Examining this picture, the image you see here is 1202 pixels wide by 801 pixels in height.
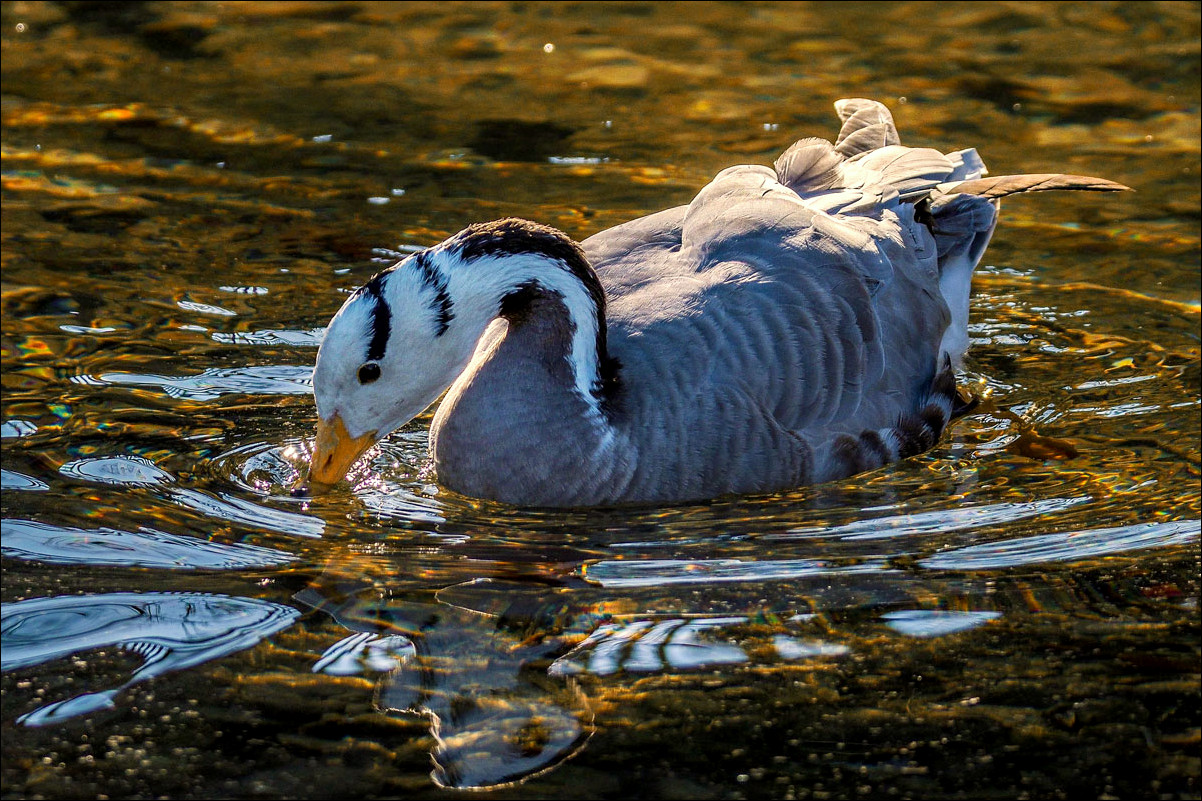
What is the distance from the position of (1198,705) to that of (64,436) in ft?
15.8

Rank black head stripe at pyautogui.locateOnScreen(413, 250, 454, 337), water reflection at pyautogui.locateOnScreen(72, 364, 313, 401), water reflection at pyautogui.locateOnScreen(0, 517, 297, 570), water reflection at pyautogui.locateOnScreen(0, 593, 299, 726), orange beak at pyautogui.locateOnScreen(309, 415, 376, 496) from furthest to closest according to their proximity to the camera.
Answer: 1. water reflection at pyautogui.locateOnScreen(72, 364, 313, 401)
2. orange beak at pyautogui.locateOnScreen(309, 415, 376, 496)
3. black head stripe at pyautogui.locateOnScreen(413, 250, 454, 337)
4. water reflection at pyautogui.locateOnScreen(0, 517, 297, 570)
5. water reflection at pyautogui.locateOnScreen(0, 593, 299, 726)

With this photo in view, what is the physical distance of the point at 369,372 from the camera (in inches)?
238

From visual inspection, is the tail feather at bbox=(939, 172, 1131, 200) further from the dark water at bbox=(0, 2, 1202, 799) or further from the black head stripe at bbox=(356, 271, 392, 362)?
the black head stripe at bbox=(356, 271, 392, 362)

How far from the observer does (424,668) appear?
A: 4.86 m

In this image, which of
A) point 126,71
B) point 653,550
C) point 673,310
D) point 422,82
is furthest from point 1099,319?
point 126,71

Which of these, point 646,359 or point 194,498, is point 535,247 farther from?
point 194,498

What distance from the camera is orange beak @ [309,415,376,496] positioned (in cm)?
620

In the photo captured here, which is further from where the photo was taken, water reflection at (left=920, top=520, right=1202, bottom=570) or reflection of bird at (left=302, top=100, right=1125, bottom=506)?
reflection of bird at (left=302, top=100, right=1125, bottom=506)

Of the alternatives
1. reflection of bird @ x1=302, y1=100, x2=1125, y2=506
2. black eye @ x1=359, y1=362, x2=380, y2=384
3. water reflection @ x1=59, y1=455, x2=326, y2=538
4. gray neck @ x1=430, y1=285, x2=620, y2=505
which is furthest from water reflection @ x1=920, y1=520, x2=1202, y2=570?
water reflection @ x1=59, y1=455, x2=326, y2=538

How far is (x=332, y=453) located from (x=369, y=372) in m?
0.41

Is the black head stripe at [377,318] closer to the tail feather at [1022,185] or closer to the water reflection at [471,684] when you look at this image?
the water reflection at [471,684]

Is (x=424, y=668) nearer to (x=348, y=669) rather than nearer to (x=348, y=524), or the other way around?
A: (x=348, y=669)

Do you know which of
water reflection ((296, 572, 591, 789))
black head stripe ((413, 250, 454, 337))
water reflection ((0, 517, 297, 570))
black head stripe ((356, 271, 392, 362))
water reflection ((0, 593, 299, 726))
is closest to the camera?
water reflection ((296, 572, 591, 789))

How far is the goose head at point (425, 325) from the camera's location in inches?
235
